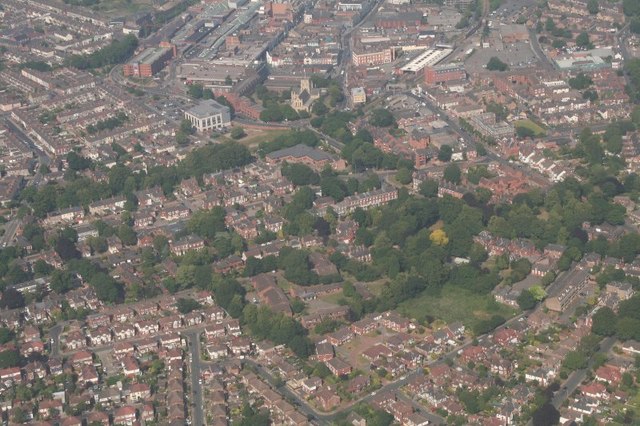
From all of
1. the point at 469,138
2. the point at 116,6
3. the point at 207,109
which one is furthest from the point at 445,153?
the point at 116,6

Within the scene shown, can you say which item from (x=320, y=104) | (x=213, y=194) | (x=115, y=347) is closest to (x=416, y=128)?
(x=320, y=104)

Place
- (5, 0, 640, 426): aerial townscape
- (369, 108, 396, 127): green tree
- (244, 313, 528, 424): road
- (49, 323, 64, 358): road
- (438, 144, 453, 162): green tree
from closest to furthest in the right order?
(244, 313, 528, 424): road < (5, 0, 640, 426): aerial townscape < (49, 323, 64, 358): road < (438, 144, 453, 162): green tree < (369, 108, 396, 127): green tree

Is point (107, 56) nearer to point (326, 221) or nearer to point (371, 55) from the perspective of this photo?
point (371, 55)

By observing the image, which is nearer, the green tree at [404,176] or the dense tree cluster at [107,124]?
the green tree at [404,176]

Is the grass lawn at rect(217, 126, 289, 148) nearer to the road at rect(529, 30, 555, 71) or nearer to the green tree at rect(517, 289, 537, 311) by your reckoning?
the road at rect(529, 30, 555, 71)

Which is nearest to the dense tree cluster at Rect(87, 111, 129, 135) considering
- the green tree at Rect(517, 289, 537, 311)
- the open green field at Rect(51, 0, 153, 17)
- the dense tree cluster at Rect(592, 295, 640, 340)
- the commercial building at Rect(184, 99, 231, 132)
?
the commercial building at Rect(184, 99, 231, 132)

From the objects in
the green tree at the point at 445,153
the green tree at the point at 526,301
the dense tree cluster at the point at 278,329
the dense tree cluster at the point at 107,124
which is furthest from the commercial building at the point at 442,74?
the dense tree cluster at the point at 278,329

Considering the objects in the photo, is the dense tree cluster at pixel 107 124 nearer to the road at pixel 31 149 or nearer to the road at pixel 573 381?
the road at pixel 31 149

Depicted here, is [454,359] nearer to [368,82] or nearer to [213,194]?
[213,194]
